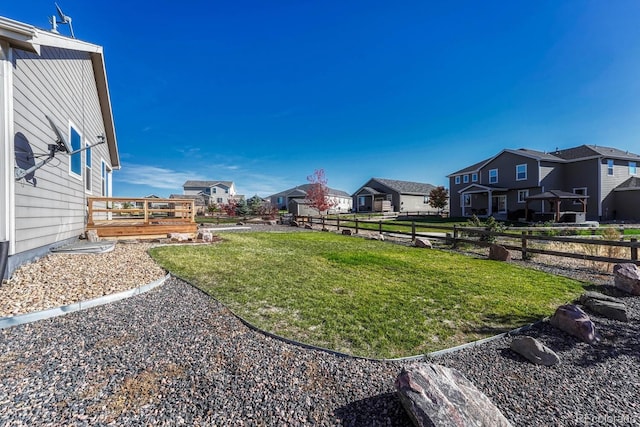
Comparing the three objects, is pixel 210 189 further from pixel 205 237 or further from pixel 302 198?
pixel 205 237

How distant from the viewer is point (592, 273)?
6484mm

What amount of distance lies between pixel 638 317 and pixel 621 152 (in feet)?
102

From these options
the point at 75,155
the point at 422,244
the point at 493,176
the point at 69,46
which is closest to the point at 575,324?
the point at 422,244

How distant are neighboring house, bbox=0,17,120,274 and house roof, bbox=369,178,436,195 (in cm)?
3661

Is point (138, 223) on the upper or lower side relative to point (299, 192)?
lower

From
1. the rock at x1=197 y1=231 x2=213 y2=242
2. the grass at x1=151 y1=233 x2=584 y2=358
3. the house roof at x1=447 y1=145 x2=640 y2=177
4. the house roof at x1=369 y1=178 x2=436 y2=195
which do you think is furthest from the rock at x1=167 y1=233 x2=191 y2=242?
the house roof at x1=369 y1=178 x2=436 y2=195

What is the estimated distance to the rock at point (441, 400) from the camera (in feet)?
5.99

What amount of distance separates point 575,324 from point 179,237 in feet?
35.4

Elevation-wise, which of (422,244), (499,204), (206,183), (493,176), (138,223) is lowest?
(422,244)

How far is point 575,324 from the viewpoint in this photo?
3361 millimetres

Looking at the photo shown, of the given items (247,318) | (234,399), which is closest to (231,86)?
(247,318)

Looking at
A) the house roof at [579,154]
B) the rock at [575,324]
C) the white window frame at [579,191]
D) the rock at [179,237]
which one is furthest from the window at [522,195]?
the rock at [179,237]

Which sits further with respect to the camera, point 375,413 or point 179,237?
point 179,237

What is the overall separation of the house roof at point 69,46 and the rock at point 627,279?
11688mm
